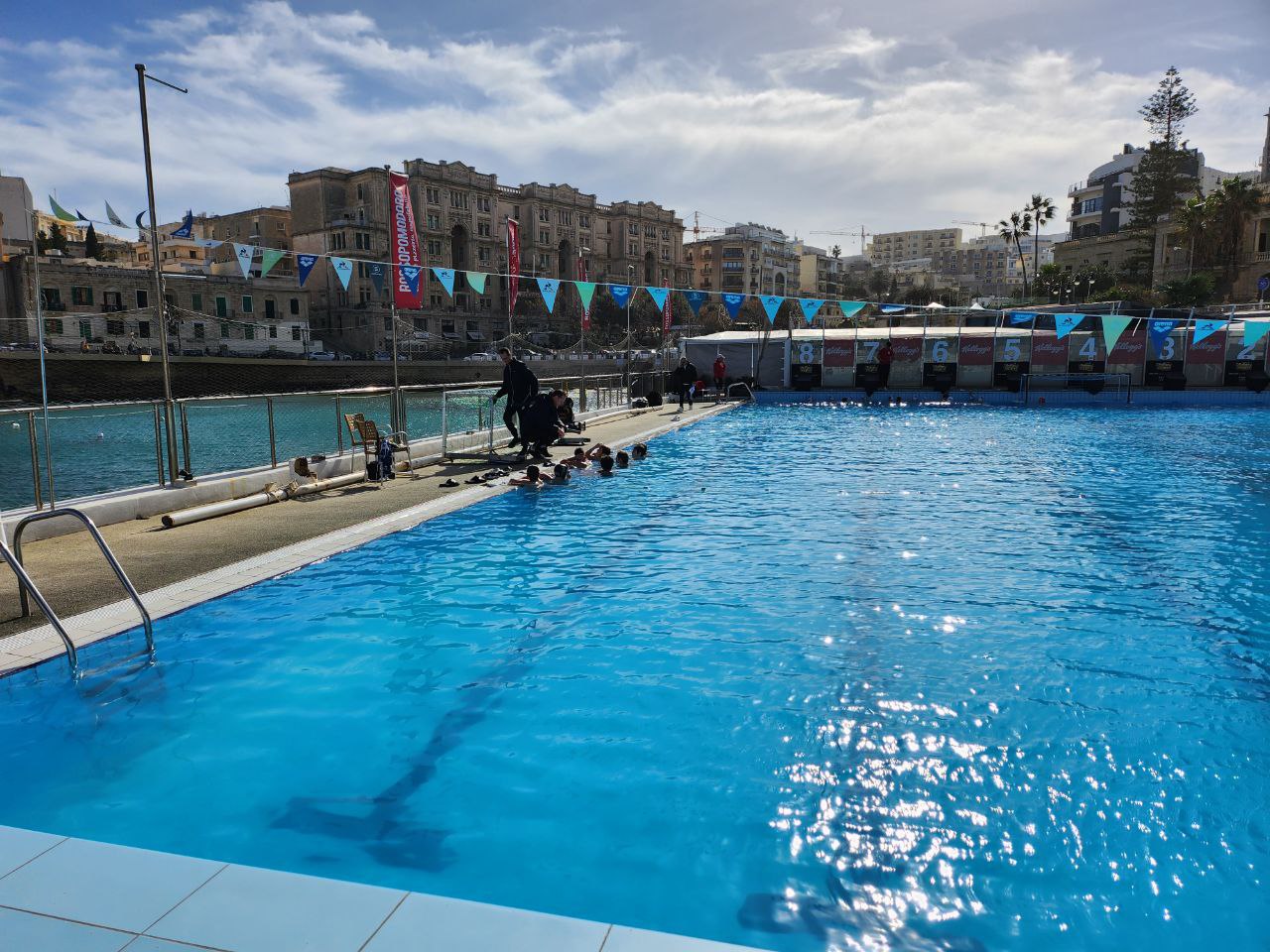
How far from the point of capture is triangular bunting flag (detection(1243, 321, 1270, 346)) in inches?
1169

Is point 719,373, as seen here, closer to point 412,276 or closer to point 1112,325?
point 1112,325

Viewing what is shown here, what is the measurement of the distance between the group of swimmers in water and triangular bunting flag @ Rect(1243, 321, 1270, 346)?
27.3 metres

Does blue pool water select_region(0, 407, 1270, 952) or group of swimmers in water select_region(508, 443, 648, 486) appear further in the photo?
group of swimmers in water select_region(508, 443, 648, 486)

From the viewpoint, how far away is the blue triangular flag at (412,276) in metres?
14.5

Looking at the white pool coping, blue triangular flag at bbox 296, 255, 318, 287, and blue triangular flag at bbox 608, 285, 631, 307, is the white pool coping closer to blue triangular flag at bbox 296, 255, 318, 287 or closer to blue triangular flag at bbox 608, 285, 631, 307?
blue triangular flag at bbox 296, 255, 318, 287

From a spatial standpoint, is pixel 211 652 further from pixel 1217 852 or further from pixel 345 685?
pixel 1217 852

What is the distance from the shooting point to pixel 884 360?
1296 inches

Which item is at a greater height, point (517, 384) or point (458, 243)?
point (458, 243)

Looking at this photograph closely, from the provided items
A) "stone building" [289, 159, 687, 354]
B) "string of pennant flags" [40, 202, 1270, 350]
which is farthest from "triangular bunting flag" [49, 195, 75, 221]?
"stone building" [289, 159, 687, 354]

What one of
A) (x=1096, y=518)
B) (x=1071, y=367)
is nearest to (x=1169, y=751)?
(x=1096, y=518)

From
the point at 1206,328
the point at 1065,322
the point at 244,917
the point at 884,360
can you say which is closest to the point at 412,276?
the point at 244,917

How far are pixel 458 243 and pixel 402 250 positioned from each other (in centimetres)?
8221

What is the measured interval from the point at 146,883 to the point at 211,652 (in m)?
3.31

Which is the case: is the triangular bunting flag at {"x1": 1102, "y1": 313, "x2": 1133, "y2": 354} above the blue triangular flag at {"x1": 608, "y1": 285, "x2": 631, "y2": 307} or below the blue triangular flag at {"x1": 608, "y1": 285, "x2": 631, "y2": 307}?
below
